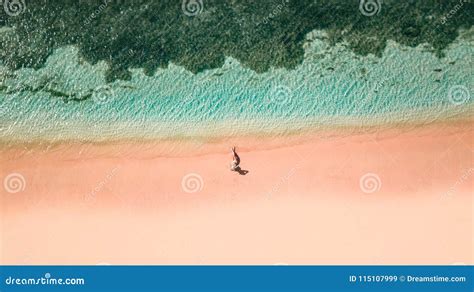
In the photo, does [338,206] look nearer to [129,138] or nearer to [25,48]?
[129,138]

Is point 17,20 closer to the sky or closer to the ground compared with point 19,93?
closer to the sky

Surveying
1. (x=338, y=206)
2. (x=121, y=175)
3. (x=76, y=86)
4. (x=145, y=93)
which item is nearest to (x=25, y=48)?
(x=76, y=86)
